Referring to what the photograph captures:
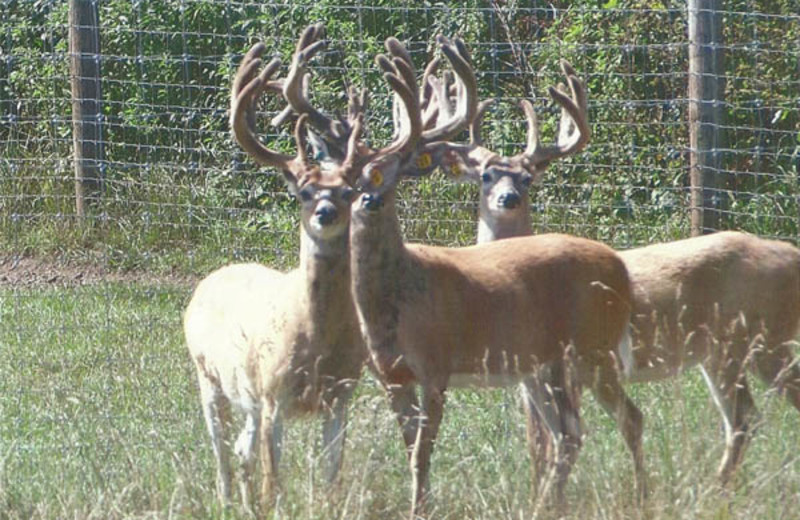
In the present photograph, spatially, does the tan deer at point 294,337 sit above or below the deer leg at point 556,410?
above

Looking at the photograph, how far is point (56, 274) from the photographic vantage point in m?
11.0

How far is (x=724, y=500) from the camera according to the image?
5.54 m

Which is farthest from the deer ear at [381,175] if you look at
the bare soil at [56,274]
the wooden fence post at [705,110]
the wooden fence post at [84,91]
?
the bare soil at [56,274]

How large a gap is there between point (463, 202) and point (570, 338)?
2.89m

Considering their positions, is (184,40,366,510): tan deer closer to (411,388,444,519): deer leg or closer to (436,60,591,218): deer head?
(411,388,444,519): deer leg

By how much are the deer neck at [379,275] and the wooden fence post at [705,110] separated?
255 centimetres

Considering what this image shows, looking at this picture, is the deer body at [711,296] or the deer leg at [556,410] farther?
the deer body at [711,296]

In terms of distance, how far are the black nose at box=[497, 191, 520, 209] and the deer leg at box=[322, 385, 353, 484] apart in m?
1.75

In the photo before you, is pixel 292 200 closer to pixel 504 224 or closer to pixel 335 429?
pixel 504 224

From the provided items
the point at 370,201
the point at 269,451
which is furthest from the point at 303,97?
the point at 269,451

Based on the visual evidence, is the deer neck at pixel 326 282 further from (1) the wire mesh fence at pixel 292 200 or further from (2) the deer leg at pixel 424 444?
(1) the wire mesh fence at pixel 292 200

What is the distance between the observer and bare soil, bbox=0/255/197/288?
10.5 m

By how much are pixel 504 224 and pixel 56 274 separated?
3.96 meters

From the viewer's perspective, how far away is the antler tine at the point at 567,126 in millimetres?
8023
